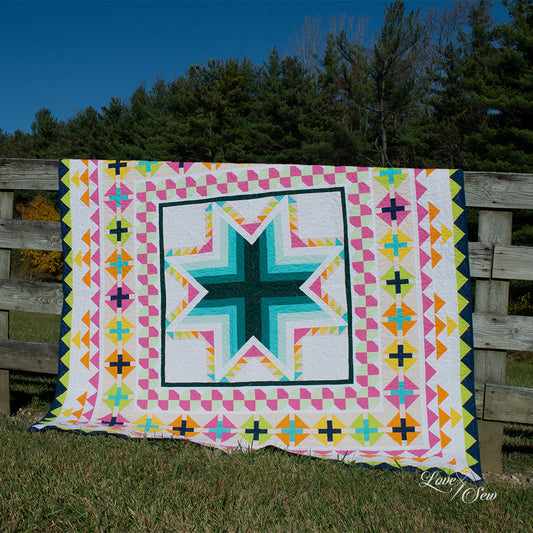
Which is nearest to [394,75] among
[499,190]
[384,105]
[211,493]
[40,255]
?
[384,105]

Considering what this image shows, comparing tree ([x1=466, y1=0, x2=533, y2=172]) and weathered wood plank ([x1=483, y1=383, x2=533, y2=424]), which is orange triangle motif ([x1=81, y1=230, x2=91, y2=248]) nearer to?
weathered wood plank ([x1=483, y1=383, x2=533, y2=424])

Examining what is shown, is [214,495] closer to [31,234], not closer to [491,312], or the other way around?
[491,312]

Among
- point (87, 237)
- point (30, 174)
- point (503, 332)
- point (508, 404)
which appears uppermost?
point (30, 174)

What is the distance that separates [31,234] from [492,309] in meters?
2.77

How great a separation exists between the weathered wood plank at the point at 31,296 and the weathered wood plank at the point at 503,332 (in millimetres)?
2449

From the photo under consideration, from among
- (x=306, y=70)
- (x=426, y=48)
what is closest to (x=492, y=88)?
(x=426, y=48)

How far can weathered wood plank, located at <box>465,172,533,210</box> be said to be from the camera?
241 centimetres

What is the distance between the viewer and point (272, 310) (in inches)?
101

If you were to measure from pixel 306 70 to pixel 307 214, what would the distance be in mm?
17122

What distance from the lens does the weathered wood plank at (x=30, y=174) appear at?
2.92 metres

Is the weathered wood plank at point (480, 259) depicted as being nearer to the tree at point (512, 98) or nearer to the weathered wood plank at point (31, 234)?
the weathered wood plank at point (31, 234)

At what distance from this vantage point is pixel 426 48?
1611 cm

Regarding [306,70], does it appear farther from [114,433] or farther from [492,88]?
[114,433]

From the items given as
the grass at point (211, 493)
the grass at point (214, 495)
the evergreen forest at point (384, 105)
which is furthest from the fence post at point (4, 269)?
the evergreen forest at point (384, 105)
